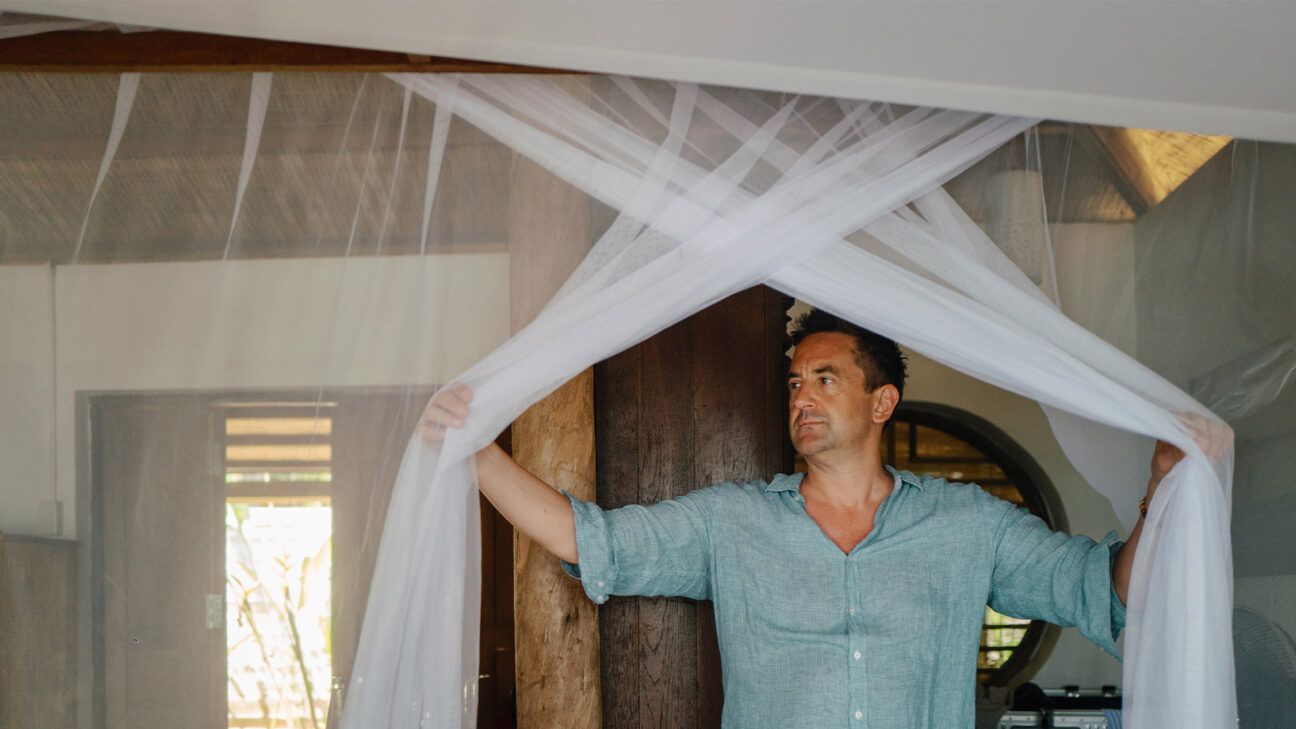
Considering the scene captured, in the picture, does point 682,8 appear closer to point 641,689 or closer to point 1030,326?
point 1030,326

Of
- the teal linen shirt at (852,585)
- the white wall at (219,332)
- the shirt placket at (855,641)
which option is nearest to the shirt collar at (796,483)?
the teal linen shirt at (852,585)

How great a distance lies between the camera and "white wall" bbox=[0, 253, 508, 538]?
2.43 metres

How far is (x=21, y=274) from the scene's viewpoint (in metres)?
2.57

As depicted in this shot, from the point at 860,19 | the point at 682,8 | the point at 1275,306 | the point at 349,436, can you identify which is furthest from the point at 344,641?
the point at 1275,306

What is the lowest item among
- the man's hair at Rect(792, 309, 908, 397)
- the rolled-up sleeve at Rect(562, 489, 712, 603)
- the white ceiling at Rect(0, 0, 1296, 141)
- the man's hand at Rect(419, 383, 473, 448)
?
the rolled-up sleeve at Rect(562, 489, 712, 603)

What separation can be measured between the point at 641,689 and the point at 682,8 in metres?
1.69

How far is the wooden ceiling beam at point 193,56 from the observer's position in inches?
98.2

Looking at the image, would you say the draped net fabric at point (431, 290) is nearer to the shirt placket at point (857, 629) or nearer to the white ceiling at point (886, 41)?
the white ceiling at point (886, 41)

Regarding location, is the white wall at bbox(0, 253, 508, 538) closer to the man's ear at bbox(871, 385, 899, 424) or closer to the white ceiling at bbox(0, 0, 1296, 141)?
the white ceiling at bbox(0, 0, 1296, 141)

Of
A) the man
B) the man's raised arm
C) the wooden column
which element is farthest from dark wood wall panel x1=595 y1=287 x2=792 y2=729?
the man's raised arm

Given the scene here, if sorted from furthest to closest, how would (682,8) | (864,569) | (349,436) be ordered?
(864,569)
(349,436)
(682,8)

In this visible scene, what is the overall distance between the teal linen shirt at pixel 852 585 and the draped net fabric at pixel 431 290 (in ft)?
1.00

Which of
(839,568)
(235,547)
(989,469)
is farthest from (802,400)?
(989,469)

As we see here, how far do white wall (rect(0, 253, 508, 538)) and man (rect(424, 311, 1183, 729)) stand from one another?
0.29 m
